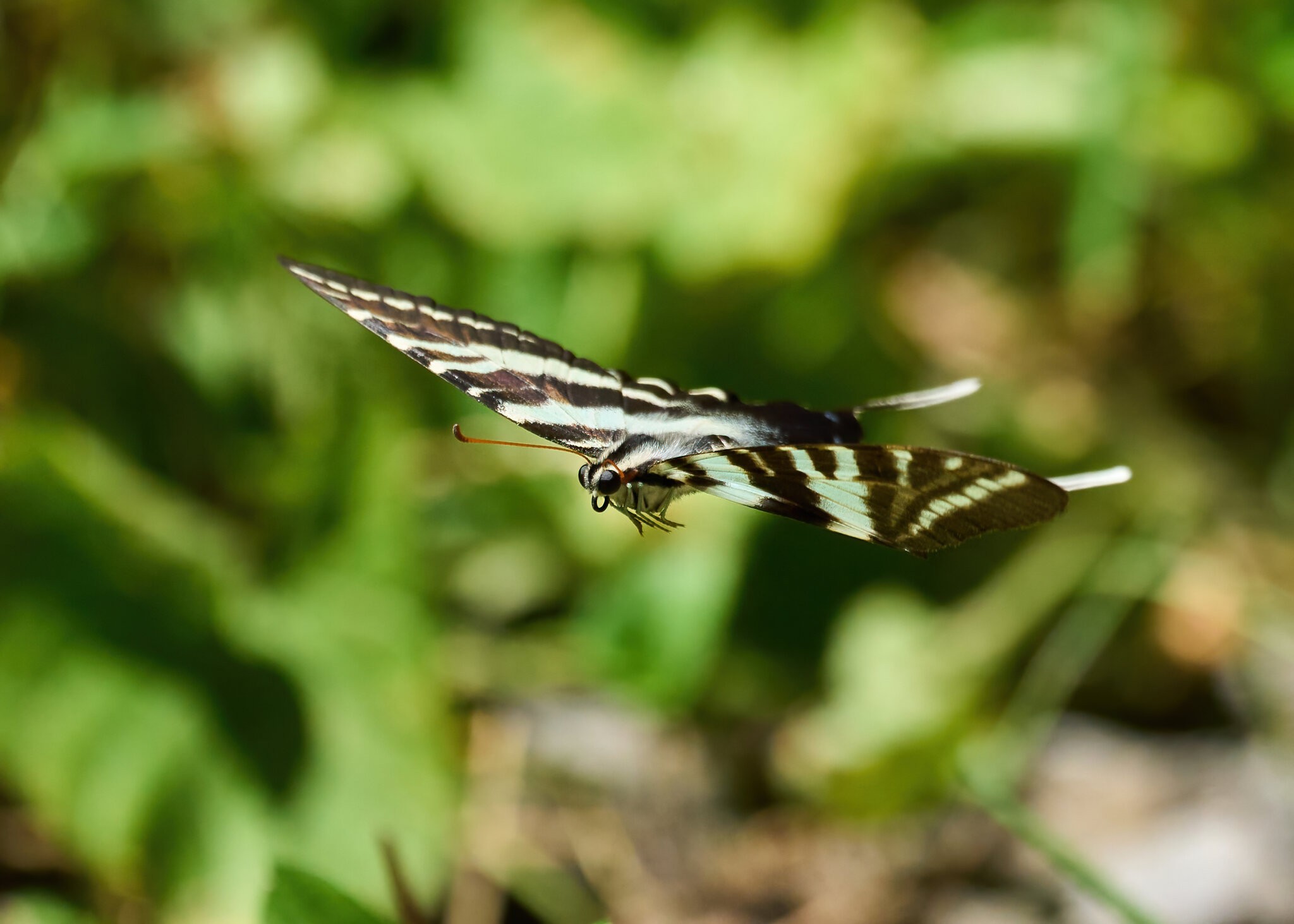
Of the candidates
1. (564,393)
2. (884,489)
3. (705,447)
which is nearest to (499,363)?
A: (564,393)

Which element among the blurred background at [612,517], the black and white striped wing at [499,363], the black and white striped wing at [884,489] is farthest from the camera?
the blurred background at [612,517]

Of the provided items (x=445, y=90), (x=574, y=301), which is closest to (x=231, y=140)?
(x=445, y=90)

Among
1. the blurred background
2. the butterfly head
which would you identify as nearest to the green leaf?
the butterfly head

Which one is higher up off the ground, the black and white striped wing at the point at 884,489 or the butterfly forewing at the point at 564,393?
the black and white striped wing at the point at 884,489

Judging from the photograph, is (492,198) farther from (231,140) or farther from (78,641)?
(78,641)

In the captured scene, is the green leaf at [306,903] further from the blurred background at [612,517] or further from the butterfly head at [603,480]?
the blurred background at [612,517]

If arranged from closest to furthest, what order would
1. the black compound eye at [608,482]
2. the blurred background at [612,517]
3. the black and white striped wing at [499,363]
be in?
the black compound eye at [608,482] < the black and white striped wing at [499,363] < the blurred background at [612,517]

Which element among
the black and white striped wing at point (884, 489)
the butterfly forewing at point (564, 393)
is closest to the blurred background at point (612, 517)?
the butterfly forewing at point (564, 393)
